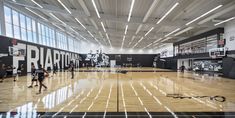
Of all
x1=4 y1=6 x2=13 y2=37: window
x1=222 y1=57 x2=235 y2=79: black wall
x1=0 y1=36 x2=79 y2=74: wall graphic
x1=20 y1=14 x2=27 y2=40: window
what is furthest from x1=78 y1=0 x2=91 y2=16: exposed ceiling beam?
x1=222 y1=57 x2=235 y2=79: black wall

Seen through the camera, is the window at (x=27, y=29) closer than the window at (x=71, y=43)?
Yes

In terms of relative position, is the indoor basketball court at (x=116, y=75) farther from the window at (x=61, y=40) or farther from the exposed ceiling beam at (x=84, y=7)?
the window at (x=61, y=40)

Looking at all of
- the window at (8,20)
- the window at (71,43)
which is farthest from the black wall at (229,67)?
the window at (71,43)

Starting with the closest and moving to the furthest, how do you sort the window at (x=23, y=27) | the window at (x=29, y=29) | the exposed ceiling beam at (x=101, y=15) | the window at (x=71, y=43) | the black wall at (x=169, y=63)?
the exposed ceiling beam at (x=101, y=15), the window at (x=23, y=27), the window at (x=29, y=29), the black wall at (x=169, y=63), the window at (x=71, y=43)

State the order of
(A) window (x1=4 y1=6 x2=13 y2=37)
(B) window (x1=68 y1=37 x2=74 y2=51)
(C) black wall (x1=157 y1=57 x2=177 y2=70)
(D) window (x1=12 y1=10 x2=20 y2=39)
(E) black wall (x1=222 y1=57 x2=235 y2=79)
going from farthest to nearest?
(B) window (x1=68 y1=37 x2=74 y2=51)
(C) black wall (x1=157 y1=57 x2=177 y2=70)
(E) black wall (x1=222 y1=57 x2=235 y2=79)
(D) window (x1=12 y1=10 x2=20 y2=39)
(A) window (x1=4 y1=6 x2=13 y2=37)

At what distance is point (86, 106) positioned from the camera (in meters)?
6.45

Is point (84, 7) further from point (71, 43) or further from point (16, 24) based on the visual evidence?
point (71, 43)

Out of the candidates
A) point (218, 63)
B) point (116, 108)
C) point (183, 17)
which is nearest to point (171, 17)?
point (183, 17)

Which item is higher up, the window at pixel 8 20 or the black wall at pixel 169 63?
the window at pixel 8 20

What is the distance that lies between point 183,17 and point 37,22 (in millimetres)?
16092

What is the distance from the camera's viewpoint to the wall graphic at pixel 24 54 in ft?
57.7

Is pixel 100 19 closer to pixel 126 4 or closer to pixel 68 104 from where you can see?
pixel 126 4

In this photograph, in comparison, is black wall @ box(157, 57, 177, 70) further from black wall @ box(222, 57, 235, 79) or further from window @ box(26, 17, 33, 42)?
window @ box(26, 17, 33, 42)

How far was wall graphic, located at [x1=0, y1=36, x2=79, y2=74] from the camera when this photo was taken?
17.6 meters
